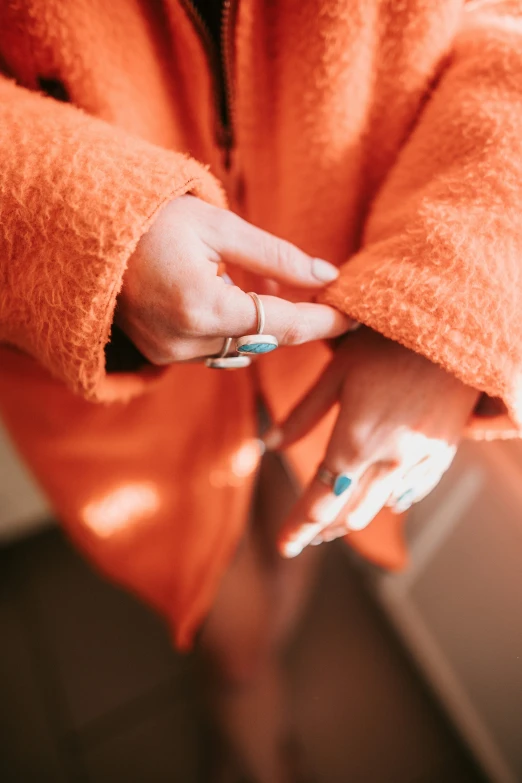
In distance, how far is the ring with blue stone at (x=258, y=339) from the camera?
378 millimetres

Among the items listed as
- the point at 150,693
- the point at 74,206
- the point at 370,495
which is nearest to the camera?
the point at 74,206

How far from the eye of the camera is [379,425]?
0.42m

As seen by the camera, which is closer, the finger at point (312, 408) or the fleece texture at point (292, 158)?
the fleece texture at point (292, 158)

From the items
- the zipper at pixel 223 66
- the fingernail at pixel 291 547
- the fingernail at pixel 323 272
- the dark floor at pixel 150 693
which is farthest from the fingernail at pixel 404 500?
the dark floor at pixel 150 693

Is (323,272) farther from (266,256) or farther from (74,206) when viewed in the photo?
(74,206)

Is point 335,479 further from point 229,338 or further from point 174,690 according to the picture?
point 174,690

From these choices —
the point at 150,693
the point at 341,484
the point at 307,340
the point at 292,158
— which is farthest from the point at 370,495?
the point at 150,693

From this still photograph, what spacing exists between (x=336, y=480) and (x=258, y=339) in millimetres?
148

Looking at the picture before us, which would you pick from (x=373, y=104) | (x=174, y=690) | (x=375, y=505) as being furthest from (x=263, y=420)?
(x=174, y=690)

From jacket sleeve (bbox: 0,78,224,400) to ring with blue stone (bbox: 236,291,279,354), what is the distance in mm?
96

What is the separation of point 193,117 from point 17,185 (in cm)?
19

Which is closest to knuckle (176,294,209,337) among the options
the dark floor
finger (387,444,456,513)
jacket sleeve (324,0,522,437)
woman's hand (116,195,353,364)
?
woman's hand (116,195,353,364)

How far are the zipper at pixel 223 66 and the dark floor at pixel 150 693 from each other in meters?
0.97

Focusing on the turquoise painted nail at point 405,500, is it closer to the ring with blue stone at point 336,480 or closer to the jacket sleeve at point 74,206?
the ring with blue stone at point 336,480
